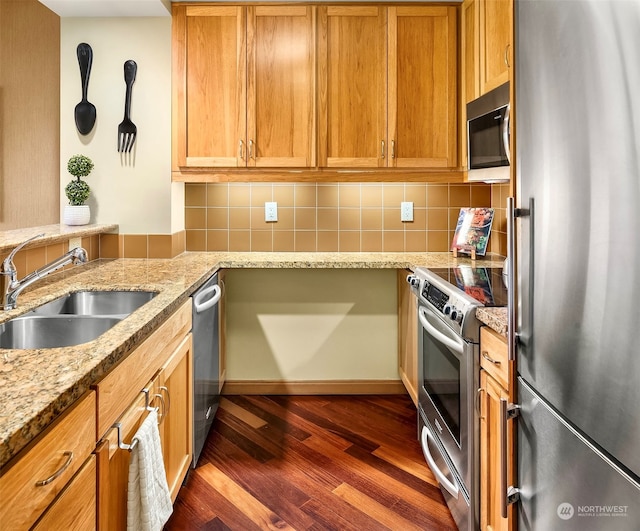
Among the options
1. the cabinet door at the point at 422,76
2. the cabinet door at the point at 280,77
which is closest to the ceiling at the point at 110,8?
the cabinet door at the point at 280,77

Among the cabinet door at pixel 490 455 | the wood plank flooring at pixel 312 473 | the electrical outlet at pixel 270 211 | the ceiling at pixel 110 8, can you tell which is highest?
the ceiling at pixel 110 8

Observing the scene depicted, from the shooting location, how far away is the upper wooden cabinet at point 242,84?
8.54 feet

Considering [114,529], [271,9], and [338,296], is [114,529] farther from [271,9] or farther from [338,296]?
[271,9]

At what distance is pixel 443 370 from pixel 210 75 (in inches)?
74.0

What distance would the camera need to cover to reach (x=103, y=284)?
6.47 feet

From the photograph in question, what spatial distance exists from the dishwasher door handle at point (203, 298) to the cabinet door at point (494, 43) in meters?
1.52

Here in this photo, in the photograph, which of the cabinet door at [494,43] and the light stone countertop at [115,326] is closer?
the light stone countertop at [115,326]

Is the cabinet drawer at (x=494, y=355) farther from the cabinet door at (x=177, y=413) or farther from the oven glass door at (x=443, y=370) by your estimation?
the cabinet door at (x=177, y=413)

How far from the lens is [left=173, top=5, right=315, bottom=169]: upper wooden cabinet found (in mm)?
2602

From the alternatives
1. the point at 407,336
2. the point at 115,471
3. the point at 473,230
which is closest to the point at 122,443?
the point at 115,471

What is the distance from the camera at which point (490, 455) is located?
147 cm

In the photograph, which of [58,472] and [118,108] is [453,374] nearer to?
[58,472]

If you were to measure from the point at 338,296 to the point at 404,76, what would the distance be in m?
1.29

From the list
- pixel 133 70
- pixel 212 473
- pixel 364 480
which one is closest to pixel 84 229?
pixel 133 70
